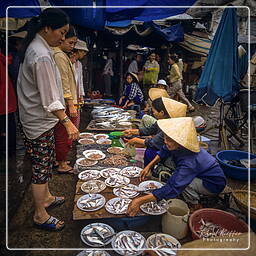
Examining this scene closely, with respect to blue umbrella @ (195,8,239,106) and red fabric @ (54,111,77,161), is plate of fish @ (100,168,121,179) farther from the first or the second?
blue umbrella @ (195,8,239,106)

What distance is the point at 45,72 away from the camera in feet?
6.90

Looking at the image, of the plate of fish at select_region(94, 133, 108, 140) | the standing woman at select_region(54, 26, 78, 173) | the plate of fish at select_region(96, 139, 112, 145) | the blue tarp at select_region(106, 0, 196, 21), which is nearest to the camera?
the standing woman at select_region(54, 26, 78, 173)

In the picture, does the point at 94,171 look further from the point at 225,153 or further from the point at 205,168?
the point at 225,153

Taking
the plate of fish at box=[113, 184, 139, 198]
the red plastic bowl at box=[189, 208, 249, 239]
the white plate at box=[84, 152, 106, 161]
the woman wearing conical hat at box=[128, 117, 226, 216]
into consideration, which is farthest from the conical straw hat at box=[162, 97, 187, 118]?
the red plastic bowl at box=[189, 208, 249, 239]

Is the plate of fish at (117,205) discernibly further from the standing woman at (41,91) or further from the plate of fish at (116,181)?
the standing woman at (41,91)

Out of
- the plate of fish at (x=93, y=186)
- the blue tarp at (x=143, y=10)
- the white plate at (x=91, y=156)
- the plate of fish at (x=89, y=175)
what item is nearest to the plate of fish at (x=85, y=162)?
the white plate at (x=91, y=156)

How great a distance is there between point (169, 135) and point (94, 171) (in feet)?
4.59

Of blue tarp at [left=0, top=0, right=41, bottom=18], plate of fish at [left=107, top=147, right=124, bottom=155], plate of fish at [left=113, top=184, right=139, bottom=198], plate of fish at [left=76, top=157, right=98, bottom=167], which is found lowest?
plate of fish at [left=113, top=184, right=139, bottom=198]

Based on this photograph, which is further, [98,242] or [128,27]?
[128,27]

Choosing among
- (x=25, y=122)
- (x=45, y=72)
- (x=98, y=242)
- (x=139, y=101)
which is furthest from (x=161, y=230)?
(x=139, y=101)

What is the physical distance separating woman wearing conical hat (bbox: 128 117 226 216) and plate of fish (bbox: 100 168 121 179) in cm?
91

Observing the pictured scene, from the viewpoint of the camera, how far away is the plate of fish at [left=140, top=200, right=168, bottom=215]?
248 cm

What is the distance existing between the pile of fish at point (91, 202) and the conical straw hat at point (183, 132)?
1.10 metres

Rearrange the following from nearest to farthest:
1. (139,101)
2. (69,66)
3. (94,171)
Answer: (94,171), (69,66), (139,101)
